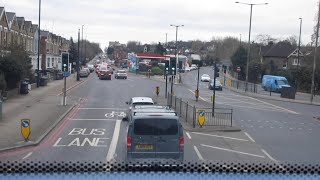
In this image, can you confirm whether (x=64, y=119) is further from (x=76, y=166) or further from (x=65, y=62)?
(x=76, y=166)

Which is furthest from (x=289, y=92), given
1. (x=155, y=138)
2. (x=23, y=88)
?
(x=155, y=138)

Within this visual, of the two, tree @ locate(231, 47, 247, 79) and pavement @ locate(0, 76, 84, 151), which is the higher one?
tree @ locate(231, 47, 247, 79)

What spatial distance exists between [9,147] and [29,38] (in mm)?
44552

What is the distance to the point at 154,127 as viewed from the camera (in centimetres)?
1102

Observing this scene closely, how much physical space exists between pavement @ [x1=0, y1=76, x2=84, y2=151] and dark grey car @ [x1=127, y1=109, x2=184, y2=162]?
177 inches

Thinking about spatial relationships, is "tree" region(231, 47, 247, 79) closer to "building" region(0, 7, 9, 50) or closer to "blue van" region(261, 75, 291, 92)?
"blue van" region(261, 75, 291, 92)

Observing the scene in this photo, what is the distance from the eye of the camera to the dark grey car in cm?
1073

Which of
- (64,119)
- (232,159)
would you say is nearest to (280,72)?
(64,119)

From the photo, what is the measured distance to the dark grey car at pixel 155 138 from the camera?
1073 cm

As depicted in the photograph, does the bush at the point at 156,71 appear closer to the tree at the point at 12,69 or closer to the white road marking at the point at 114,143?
the tree at the point at 12,69

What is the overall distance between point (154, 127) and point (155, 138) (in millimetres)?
333

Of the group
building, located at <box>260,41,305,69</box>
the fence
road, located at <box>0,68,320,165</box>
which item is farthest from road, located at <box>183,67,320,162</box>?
building, located at <box>260,41,305,69</box>

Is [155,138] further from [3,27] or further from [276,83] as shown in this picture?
[276,83]

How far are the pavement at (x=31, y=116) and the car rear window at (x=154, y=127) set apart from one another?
14.9 feet
